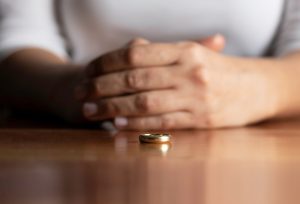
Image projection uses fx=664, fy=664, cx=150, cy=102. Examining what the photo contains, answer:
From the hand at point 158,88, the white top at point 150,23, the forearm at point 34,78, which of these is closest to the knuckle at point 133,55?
the hand at point 158,88

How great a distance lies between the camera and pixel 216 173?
523 millimetres

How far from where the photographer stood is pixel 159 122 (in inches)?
33.7

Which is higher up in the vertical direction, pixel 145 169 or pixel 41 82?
pixel 41 82

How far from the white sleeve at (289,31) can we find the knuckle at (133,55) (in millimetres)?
335

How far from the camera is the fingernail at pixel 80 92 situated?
34.7 inches

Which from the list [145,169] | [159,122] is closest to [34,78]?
[159,122]

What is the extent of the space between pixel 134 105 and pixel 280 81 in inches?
9.4

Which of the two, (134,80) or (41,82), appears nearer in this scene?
(134,80)

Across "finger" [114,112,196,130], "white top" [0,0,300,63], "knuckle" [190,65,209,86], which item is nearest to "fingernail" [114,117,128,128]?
"finger" [114,112,196,130]

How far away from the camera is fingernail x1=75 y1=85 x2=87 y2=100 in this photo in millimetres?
881

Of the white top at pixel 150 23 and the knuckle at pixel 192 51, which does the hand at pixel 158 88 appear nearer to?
the knuckle at pixel 192 51

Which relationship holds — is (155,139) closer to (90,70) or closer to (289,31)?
(90,70)

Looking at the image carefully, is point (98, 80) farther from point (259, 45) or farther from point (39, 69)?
point (259, 45)

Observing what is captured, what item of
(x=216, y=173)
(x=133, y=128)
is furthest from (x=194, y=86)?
(x=216, y=173)
